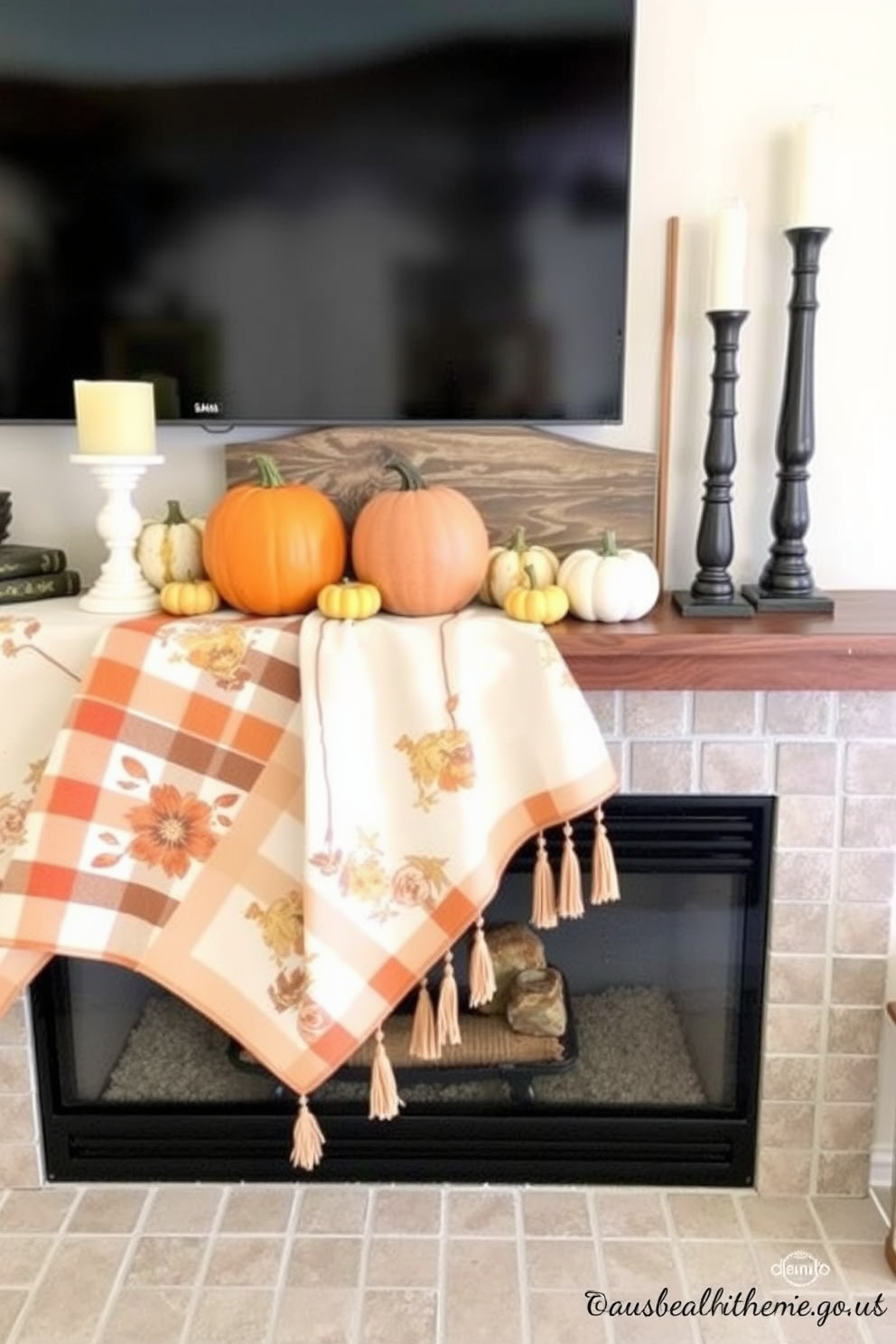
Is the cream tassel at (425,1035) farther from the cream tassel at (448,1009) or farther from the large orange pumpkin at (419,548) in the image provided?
the large orange pumpkin at (419,548)


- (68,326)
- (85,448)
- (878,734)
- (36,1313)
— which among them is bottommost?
(36,1313)

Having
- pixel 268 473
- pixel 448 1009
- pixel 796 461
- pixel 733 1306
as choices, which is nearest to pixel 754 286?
pixel 796 461

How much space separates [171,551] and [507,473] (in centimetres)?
47

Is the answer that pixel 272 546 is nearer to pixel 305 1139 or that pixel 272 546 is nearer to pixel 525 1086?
pixel 305 1139

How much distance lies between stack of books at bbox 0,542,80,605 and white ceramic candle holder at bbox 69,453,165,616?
0.25ft

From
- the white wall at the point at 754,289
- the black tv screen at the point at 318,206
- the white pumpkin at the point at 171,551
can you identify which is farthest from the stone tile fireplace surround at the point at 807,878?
the white pumpkin at the point at 171,551

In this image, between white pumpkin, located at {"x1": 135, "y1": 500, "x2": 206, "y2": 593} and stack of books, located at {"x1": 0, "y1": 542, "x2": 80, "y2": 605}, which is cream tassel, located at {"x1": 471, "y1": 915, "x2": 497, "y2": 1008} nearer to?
white pumpkin, located at {"x1": 135, "y1": 500, "x2": 206, "y2": 593}

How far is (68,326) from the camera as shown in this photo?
1504mm

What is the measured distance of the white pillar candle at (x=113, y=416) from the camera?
4.57ft

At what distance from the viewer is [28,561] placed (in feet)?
4.90

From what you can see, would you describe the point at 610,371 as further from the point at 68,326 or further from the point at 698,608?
the point at 68,326

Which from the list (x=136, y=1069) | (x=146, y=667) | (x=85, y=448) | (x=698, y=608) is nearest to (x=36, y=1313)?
(x=136, y=1069)

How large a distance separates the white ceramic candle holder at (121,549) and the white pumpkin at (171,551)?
1 cm

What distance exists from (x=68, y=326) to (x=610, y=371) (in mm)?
737
